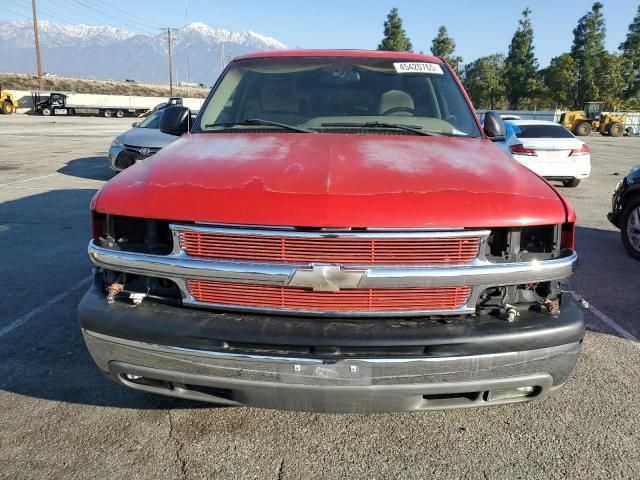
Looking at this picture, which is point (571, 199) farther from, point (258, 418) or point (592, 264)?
point (258, 418)

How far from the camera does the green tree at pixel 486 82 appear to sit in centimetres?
6856


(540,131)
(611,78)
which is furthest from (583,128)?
(540,131)

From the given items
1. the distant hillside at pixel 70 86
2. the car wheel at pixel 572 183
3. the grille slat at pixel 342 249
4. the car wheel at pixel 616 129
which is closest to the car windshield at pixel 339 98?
the grille slat at pixel 342 249

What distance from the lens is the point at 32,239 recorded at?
6492 millimetres

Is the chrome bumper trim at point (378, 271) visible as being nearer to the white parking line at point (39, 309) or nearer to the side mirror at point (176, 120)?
the side mirror at point (176, 120)

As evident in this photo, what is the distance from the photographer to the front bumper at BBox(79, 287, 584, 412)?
2.17m

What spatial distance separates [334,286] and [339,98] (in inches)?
75.1

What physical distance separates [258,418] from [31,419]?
1.19 m

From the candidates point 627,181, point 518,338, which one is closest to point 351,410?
point 518,338

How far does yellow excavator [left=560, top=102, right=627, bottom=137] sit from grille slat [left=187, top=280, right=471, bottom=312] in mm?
41286

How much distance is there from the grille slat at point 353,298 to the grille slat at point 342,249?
0.13 meters

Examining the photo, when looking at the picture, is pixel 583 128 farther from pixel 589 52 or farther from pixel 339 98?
pixel 339 98

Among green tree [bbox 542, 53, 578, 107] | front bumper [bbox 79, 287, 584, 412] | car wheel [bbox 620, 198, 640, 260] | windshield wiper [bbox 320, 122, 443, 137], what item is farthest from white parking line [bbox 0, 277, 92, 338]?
green tree [bbox 542, 53, 578, 107]

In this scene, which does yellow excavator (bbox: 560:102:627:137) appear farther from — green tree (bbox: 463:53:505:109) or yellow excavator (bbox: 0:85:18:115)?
yellow excavator (bbox: 0:85:18:115)
